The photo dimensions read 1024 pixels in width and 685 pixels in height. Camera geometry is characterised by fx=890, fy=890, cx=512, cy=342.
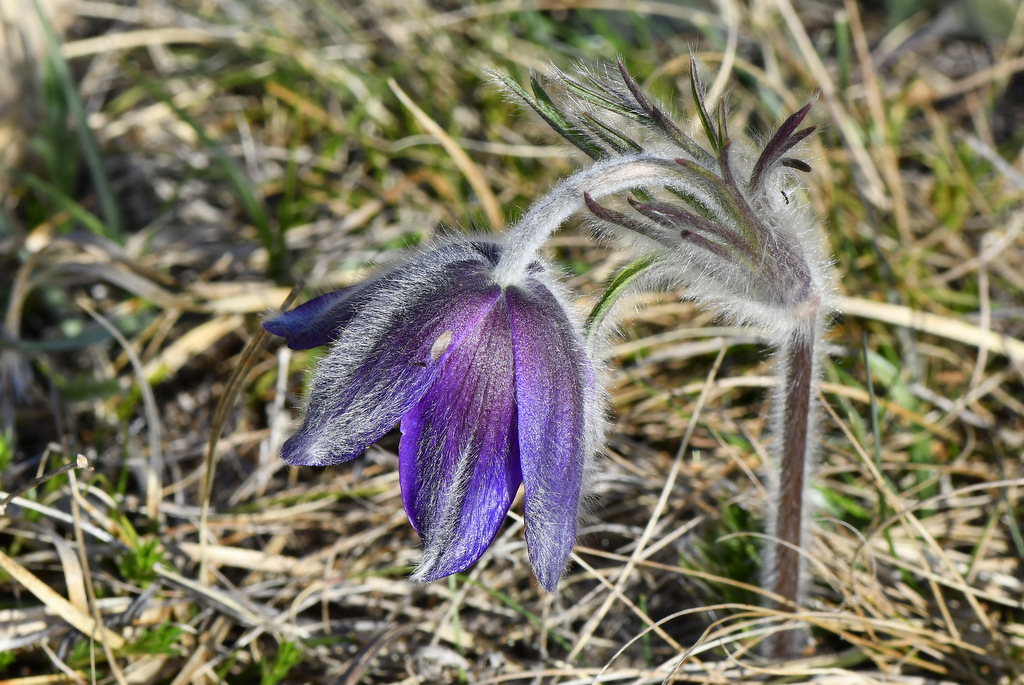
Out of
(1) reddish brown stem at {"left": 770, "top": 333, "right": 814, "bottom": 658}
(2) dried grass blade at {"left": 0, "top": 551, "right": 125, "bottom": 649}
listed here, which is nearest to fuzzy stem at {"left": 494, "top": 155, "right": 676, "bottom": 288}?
(1) reddish brown stem at {"left": 770, "top": 333, "right": 814, "bottom": 658}

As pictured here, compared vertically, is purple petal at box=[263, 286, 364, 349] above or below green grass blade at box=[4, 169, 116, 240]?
above

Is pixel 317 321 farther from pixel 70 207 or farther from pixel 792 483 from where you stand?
pixel 70 207

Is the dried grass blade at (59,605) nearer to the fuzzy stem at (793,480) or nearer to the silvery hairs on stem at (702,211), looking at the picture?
the silvery hairs on stem at (702,211)

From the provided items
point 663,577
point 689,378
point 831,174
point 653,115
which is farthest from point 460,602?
point 831,174

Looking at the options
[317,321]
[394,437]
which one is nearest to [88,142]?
[394,437]

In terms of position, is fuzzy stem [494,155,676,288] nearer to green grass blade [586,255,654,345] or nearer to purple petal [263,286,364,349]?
green grass blade [586,255,654,345]
